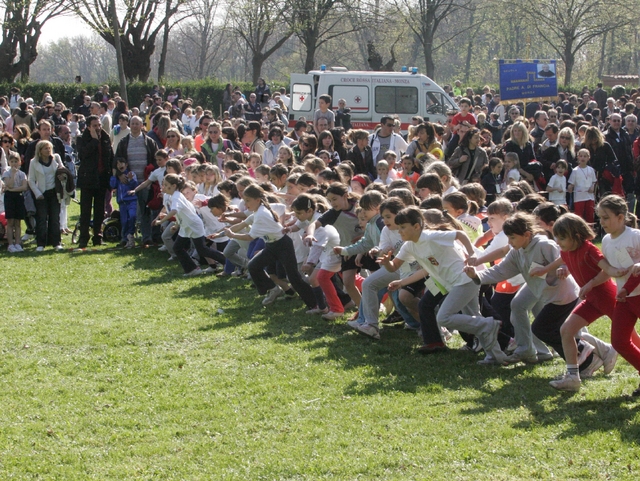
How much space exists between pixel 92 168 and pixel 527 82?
33.9ft

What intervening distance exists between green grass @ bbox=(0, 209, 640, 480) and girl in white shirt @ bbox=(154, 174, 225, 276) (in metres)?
2.30

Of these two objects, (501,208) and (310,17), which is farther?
(310,17)

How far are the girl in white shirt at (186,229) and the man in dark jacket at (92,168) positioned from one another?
2.24 meters

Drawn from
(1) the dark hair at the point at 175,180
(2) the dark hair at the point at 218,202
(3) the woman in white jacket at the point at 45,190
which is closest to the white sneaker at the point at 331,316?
(2) the dark hair at the point at 218,202

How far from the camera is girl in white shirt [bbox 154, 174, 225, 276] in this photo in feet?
38.8

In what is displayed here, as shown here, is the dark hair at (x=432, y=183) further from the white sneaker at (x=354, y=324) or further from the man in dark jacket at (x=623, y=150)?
the man in dark jacket at (x=623, y=150)

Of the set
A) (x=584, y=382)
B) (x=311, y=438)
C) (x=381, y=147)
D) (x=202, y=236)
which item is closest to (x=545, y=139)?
(x=381, y=147)

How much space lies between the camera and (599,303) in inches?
251

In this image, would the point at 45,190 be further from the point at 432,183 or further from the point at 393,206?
the point at 393,206

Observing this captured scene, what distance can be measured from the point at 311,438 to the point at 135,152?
9.49 m

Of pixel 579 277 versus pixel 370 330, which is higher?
pixel 579 277

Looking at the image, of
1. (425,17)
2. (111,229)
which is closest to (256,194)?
(111,229)

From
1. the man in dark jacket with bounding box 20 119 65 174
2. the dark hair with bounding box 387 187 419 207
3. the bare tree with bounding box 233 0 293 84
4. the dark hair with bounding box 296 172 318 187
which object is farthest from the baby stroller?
the bare tree with bounding box 233 0 293 84

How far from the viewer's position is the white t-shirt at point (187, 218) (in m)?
11.8
